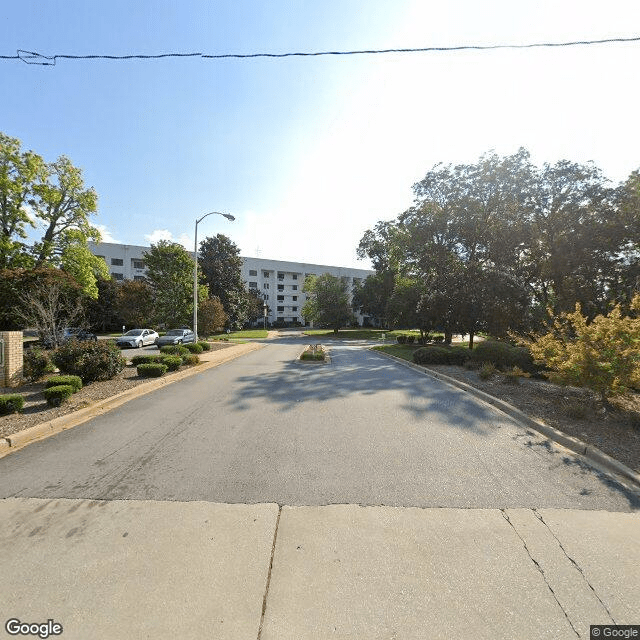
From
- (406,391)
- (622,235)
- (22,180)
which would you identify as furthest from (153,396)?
(622,235)

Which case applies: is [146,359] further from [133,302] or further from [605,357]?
[133,302]

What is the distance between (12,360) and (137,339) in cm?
1665

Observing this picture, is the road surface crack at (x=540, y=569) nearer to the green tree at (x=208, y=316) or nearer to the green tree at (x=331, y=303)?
the green tree at (x=208, y=316)

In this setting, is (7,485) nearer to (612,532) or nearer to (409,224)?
(612,532)

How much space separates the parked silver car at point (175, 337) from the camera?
25016mm

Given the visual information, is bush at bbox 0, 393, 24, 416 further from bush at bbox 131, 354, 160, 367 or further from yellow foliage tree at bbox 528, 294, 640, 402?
yellow foliage tree at bbox 528, 294, 640, 402

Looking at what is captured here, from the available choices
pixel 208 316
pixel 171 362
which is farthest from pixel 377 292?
pixel 171 362

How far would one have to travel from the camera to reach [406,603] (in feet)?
7.38

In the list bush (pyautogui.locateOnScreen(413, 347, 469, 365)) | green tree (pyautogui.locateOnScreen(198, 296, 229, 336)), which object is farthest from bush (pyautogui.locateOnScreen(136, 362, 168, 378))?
green tree (pyautogui.locateOnScreen(198, 296, 229, 336))

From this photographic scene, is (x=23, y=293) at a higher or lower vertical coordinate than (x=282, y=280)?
lower

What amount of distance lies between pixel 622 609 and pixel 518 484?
1.77 meters

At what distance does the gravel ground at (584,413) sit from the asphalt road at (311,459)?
2.42 ft

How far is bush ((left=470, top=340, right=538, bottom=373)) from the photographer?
37.8 feet

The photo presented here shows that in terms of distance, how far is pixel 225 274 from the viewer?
47438 mm
